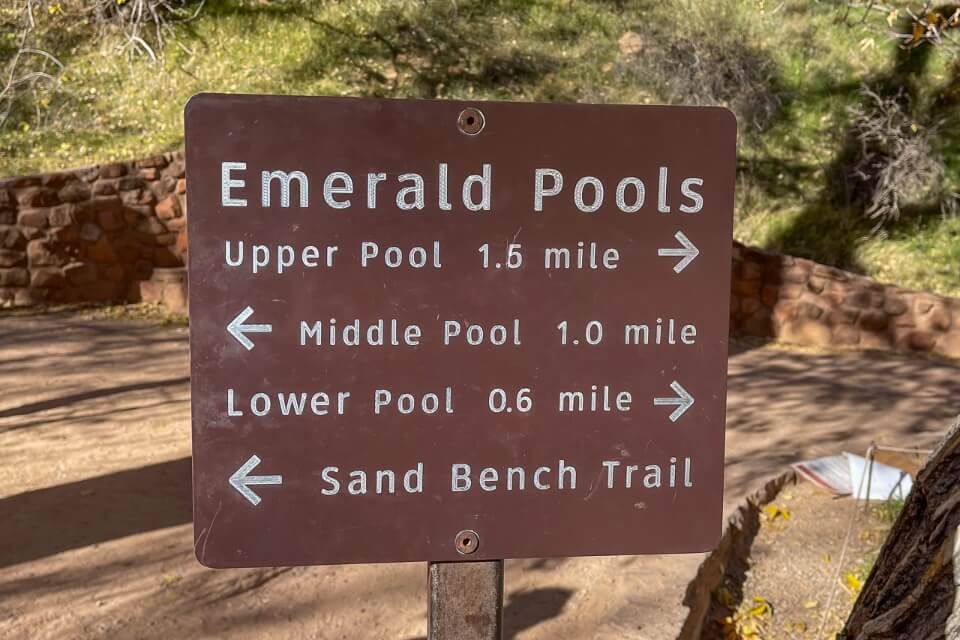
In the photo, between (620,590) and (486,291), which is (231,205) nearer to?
(486,291)

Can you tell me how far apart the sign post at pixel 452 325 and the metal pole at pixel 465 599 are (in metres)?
0.06

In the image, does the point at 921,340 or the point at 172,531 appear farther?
the point at 921,340

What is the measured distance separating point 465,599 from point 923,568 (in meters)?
0.86

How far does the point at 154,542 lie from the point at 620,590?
200 cm

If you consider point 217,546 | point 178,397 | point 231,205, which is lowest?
point 178,397

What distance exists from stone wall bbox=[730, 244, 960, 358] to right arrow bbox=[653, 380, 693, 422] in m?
8.38

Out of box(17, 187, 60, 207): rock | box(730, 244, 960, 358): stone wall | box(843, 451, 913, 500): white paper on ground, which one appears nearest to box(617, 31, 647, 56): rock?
box(730, 244, 960, 358): stone wall

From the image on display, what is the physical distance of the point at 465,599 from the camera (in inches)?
69.0

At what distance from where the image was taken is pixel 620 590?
3.88 meters

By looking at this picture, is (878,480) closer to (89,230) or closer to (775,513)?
(775,513)

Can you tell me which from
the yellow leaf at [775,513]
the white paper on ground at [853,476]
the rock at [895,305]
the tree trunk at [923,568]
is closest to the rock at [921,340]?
the rock at [895,305]

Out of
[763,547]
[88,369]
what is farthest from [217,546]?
[88,369]

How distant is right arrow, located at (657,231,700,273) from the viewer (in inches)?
64.5

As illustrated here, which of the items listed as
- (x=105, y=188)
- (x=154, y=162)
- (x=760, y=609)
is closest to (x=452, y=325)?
(x=760, y=609)
